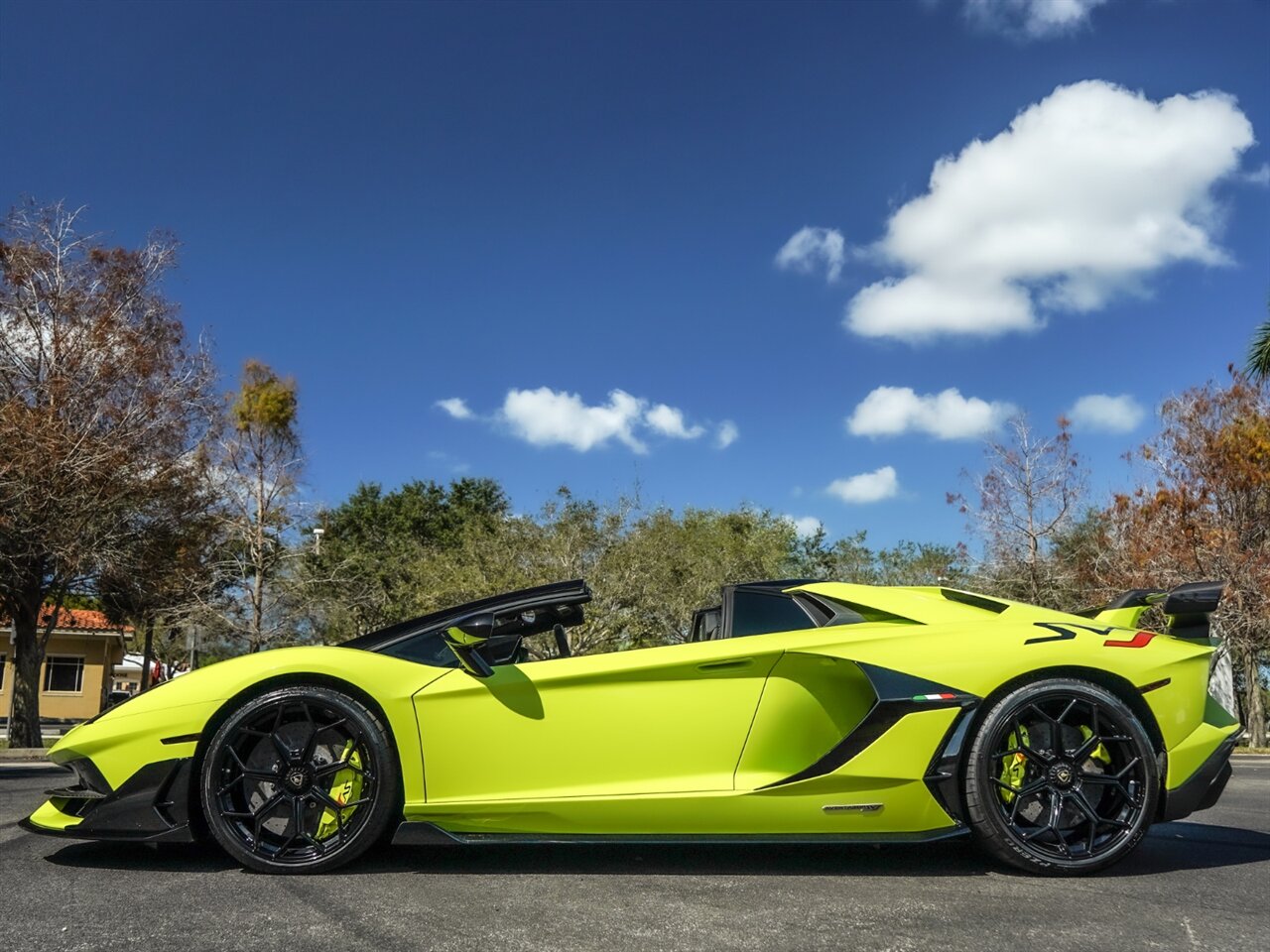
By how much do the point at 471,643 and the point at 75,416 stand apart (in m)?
16.0

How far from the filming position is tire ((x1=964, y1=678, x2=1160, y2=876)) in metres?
3.50

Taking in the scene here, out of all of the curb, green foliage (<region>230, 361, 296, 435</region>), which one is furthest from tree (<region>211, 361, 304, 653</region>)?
the curb

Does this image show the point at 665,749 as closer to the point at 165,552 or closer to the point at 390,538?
the point at 165,552

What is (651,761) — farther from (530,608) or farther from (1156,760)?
(1156,760)

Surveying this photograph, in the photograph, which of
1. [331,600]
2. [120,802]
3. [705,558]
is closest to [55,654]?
[331,600]

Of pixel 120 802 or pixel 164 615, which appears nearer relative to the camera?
pixel 120 802

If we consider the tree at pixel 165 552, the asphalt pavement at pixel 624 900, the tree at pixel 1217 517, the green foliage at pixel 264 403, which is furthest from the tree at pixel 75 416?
the tree at pixel 1217 517

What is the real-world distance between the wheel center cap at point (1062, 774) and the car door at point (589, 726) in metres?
1.15

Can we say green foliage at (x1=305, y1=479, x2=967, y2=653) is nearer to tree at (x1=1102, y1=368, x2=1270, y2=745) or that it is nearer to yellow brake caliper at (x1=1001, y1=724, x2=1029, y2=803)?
tree at (x1=1102, y1=368, x2=1270, y2=745)

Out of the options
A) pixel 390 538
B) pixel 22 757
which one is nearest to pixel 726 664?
pixel 22 757

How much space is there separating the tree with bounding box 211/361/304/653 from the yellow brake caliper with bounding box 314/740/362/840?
778 inches

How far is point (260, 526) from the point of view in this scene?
2352 cm

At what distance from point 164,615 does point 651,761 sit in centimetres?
2203

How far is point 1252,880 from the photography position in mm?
3473
